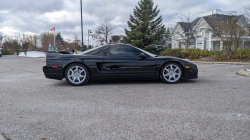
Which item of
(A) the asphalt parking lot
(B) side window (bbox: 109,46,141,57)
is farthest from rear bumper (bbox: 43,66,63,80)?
(B) side window (bbox: 109,46,141,57)

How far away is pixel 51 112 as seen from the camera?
3.46m

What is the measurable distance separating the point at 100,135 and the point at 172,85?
12.5 ft

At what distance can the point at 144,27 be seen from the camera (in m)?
23.4

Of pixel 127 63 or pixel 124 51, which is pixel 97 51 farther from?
pixel 127 63

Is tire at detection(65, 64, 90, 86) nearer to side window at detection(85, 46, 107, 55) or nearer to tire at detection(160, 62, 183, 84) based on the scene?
side window at detection(85, 46, 107, 55)

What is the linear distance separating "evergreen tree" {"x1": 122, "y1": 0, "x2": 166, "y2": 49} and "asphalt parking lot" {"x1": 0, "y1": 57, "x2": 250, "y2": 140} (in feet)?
59.0

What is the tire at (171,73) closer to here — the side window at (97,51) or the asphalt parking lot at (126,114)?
the asphalt parking lot at (126,114)

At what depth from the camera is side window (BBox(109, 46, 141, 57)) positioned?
6.14 meters

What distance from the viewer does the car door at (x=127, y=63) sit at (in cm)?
599

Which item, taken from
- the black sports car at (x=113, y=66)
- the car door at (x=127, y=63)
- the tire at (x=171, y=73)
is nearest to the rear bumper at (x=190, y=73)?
the black sports car at (x=113, y=66)

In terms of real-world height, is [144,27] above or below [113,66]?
above

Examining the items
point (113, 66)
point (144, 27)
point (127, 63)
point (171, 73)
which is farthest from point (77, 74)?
point (144, 27)

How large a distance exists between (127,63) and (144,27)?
1809cm

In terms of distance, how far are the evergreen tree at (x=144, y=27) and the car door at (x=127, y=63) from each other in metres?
16.3
